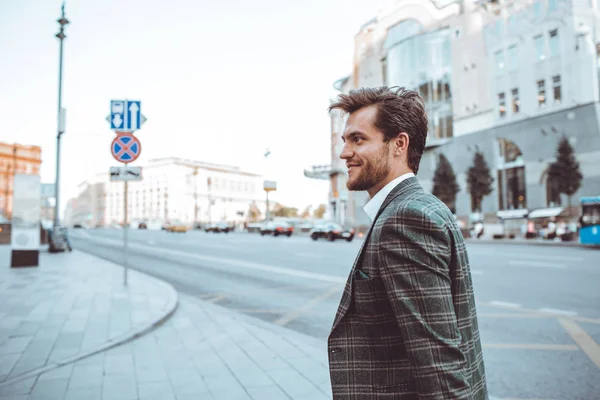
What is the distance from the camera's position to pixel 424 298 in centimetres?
138

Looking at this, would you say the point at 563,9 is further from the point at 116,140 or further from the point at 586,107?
the point at 116,140

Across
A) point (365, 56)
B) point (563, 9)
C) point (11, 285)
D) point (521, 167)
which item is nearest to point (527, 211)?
point (521, 167)

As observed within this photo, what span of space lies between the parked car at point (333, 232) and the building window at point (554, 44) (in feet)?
62.9

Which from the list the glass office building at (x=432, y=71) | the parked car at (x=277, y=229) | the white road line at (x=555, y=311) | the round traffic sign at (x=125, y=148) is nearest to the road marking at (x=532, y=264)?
the white road line at (x=555, y=311)

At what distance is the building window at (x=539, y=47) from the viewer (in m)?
34.2

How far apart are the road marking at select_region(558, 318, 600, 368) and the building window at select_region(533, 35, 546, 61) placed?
33.5 metres

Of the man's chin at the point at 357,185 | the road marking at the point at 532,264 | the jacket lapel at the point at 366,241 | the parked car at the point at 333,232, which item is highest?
the man's chin at the point at 357,185

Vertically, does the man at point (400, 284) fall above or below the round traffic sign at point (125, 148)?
below

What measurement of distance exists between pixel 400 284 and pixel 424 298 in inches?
3.1

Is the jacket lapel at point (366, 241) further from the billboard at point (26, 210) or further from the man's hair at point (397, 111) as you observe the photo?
the billboard at point (26, 210)

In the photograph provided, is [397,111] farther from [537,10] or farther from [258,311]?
[537,10]

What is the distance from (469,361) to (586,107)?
35.2 meters

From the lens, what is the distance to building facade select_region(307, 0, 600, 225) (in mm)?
31266

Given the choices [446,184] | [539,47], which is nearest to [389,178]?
[539,47]
